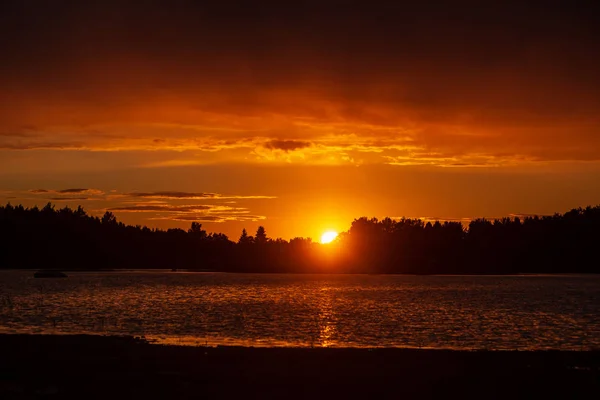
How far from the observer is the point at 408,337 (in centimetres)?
6000

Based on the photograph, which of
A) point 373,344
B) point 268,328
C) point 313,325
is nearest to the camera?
point 373,344

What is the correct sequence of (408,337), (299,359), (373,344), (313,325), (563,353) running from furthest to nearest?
(313,325) < (408,337) < (373,344) < (563,353) < (299,359)

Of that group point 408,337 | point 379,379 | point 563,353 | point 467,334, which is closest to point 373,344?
point 408,337

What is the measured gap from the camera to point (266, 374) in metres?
34.0

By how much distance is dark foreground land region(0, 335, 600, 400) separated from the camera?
98.0ft

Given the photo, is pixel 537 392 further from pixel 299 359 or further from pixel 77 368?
pixel 77 368

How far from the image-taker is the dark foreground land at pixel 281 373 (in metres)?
29.9

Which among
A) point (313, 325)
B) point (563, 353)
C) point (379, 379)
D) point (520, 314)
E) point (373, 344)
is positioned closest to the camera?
point (379, 379)

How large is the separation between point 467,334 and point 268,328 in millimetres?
18418

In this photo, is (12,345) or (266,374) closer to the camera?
(266,374)

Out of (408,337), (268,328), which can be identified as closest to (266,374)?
(408,337)

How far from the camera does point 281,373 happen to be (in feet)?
113

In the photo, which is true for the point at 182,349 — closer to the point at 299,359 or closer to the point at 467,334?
the point at 299,359

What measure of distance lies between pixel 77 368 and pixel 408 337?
32821 mm
